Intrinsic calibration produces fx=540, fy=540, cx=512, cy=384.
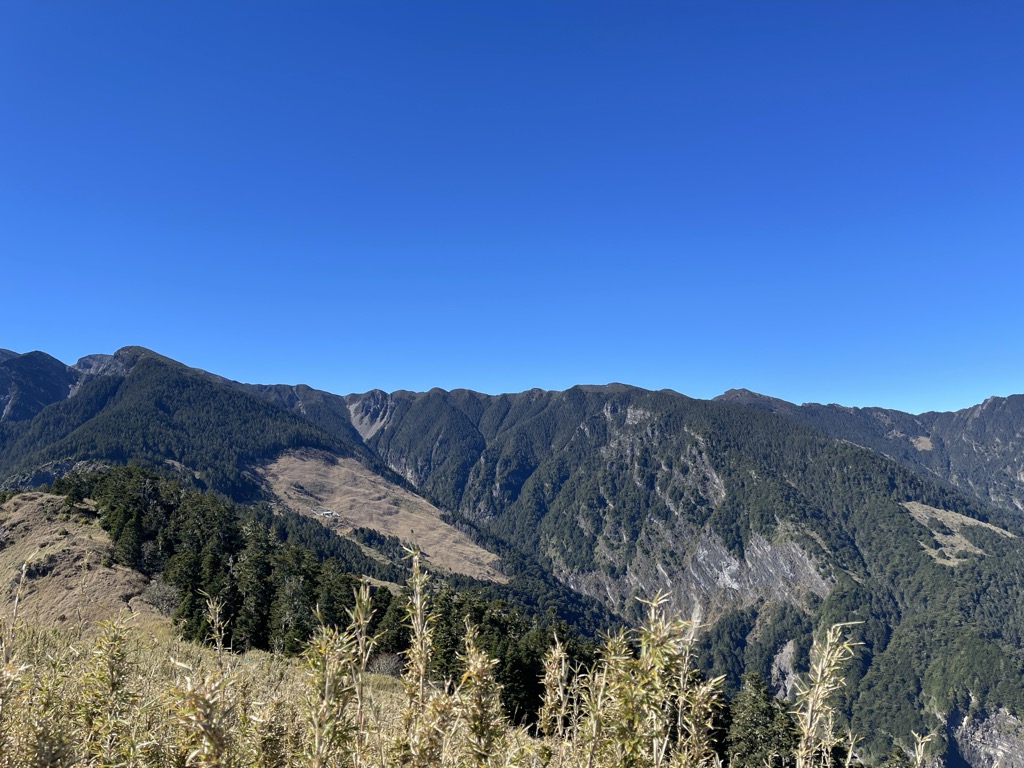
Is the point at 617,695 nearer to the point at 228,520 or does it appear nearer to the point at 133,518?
the point at 133,518

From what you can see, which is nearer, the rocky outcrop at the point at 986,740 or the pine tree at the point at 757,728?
the pine tree at the point at 757,728

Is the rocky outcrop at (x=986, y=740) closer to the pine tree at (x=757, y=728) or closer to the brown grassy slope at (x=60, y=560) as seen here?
the pine tree at (x=757, y=728)

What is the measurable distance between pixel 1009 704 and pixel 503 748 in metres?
249

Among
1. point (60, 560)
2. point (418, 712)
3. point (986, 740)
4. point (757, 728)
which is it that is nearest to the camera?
point (418, 712)

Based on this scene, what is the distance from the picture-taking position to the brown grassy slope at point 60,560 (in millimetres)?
44919

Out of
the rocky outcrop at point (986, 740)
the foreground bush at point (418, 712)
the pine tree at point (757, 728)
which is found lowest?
the rocky outcrop at point (986, 740)

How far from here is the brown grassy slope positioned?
147 ft

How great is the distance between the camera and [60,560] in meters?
52.8

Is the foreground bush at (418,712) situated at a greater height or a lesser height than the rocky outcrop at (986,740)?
greater

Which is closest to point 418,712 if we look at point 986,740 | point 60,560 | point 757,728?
point 757,728

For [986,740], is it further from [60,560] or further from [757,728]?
[60,560]

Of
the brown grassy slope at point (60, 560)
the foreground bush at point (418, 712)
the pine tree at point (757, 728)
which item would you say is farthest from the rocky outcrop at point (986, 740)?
the foreground bush at point (418, 712)

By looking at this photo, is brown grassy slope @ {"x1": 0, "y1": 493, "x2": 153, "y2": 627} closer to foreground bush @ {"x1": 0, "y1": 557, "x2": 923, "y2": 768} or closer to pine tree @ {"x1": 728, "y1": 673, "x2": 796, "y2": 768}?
pine tree @ {"x1": 728, "y1": 673, "x2": 796, "y2": 768}

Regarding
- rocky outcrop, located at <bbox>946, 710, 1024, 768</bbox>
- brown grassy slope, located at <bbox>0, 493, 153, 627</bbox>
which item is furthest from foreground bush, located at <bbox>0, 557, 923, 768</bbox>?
rocky outcrop, located at <bbox>946, 710, 1024, 768</bbox>
